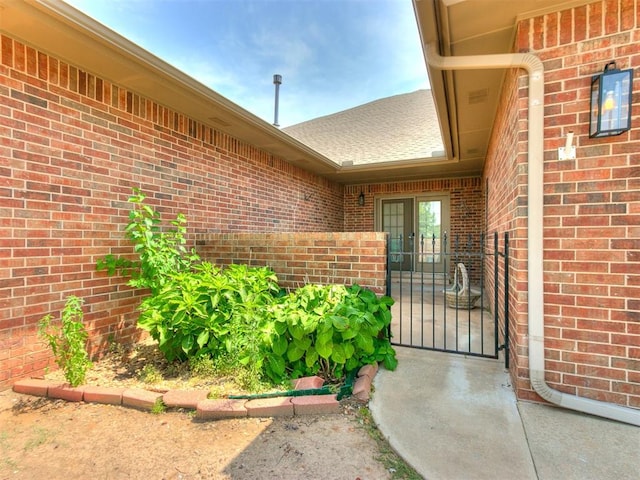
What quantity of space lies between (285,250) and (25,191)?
90.8 inches

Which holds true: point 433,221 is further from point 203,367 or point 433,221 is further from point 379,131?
point 203,367

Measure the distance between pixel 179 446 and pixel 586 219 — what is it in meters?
2.89

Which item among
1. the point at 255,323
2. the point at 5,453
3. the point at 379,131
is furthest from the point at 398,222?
the point at 5,453

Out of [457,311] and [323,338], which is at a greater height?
[323,338]

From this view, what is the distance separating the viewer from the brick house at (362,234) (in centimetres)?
198

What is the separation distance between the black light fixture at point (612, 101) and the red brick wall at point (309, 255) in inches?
69.5

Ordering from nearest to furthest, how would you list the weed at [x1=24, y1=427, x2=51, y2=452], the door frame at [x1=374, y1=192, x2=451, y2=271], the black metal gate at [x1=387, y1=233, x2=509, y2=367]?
the weed at [x1=24, y1=427, x2=51, y2=452], the black metal gate at [x1=387, y1=233, x2=509, y2=367], the door frame at [x1=374, y1=192, x2=451, y2=271]

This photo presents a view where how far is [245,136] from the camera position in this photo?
4750 mm

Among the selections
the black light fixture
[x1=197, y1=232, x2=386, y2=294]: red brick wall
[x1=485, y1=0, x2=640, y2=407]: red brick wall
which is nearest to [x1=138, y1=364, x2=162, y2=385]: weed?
[x1=197, y1=232, x2=386, y2=294]: red brick wall

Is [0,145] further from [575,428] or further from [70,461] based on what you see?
[575,428]

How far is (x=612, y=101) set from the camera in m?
1.88

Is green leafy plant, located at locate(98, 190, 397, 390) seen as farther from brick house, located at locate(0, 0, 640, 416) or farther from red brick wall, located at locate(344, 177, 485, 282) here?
red brick wall, located at locate(344, 177, 485, 282)

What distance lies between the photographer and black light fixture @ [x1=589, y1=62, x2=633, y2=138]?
186cm

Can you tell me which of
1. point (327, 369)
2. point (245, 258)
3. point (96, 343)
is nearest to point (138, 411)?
point (96, 343)
